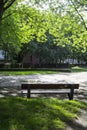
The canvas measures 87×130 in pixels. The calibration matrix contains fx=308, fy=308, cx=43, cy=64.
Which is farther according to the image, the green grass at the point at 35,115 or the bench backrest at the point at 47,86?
the bench backrest at the point at 47,86

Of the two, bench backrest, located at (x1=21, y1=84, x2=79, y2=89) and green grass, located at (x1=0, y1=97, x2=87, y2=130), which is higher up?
bench backrest, located at (x1=21, y1=84, x2=79, y2=89)

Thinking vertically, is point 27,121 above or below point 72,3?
below

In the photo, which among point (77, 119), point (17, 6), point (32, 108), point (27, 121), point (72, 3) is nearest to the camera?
point (27, 121)

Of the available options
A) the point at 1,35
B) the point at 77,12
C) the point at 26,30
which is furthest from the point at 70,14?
the point at 1,35

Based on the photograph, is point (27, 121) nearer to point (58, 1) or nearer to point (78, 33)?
point (58, 1)

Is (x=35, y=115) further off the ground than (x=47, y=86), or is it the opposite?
(x=47, y=86)

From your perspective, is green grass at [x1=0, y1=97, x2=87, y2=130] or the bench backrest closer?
green grass at [x1=0, y1=97, x2=87, y2=130]

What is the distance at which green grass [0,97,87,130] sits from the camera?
7762 millimetres

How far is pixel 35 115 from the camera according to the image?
887cm

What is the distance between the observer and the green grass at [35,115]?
776cm

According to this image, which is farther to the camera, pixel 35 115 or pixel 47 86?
pixel 47 86

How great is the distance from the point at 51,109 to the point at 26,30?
18.9 metres

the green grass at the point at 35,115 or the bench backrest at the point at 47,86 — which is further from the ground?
the bench backrest at the point at 47,86

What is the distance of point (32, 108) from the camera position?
9883 mm
